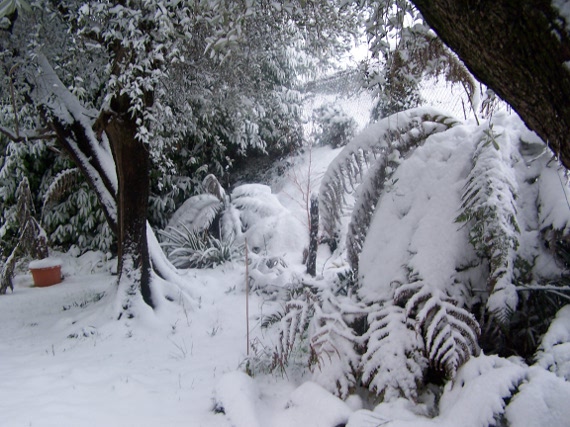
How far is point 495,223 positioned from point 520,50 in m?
1.30

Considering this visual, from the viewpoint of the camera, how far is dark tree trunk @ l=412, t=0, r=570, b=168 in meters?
1.01

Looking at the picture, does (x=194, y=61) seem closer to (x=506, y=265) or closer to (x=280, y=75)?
(x=506, y=265)

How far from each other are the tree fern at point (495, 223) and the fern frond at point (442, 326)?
0.55 feet

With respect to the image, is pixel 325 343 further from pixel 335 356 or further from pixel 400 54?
pixel 400 54

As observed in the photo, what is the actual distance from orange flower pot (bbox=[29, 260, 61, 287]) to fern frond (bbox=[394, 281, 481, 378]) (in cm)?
606

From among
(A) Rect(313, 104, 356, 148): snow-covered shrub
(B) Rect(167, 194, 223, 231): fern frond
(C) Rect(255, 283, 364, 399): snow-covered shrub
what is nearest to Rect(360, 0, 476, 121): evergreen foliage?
(C) Rect(255, 283, 364, 399): snow-covered shrub

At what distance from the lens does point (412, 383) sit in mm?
2154

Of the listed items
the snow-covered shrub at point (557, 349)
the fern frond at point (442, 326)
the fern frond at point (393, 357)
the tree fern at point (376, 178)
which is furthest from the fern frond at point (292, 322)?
the snow-covered shrub at point (557, 349)

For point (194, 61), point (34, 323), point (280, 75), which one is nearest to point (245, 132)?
point (280, 75)

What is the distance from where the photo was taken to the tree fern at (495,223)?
7.04ft

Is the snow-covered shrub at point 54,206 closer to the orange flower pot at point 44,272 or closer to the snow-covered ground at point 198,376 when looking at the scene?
the orange flower pot at point 44,272

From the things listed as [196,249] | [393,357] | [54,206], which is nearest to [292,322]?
[393,357]

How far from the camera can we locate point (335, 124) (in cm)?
1037

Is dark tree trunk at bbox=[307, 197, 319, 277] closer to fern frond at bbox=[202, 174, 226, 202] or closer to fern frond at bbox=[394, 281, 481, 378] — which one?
fern frond at bbox=[394, 281, 481, 378]
